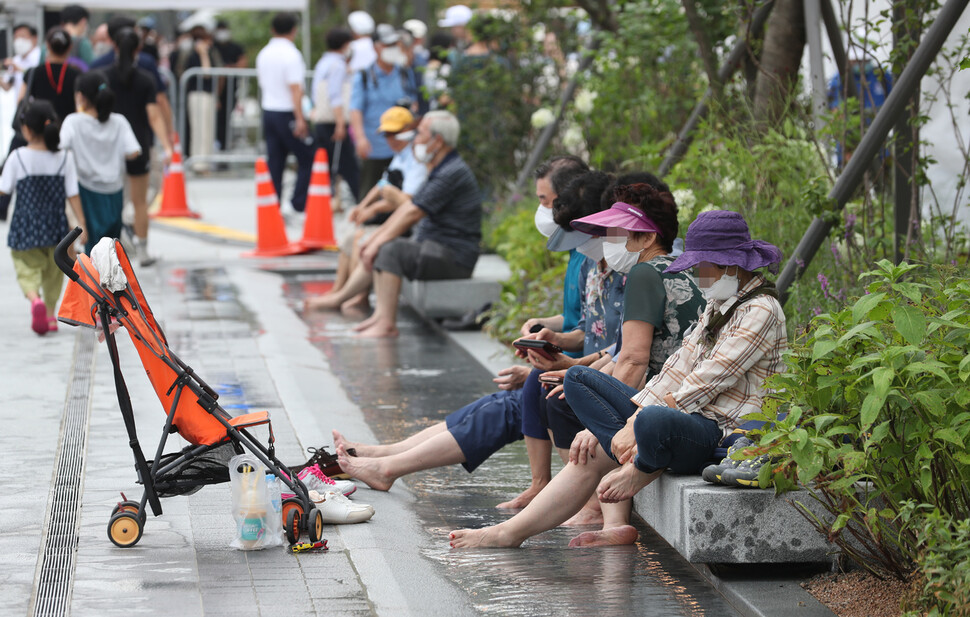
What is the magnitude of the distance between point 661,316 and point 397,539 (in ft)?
4.28

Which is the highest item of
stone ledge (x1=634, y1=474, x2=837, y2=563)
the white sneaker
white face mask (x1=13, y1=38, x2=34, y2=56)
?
white face mask (x1=13, y1=38, x2=34, y2=56)

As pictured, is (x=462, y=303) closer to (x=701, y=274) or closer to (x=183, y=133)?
(x=701, y=274)

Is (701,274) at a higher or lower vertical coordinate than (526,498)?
higher

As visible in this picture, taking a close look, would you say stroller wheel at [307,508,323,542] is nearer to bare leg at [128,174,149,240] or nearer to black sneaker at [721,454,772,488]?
black sneaker at [721,454,772,488]

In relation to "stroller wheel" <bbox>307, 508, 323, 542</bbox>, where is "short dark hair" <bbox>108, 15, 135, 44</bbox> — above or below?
above

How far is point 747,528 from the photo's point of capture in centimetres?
433

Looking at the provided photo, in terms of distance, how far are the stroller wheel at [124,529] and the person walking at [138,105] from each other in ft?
24.7

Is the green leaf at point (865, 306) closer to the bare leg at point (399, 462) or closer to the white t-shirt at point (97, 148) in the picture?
the bare leg at point (399, 462)

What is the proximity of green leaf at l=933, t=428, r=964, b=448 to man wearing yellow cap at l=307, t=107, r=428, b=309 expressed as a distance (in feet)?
21.1

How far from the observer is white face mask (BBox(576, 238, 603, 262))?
545 cm

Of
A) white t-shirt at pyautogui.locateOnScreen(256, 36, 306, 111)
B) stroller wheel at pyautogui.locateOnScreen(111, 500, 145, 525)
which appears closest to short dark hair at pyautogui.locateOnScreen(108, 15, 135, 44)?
white t-shirt at pyautogui.locateOnScreen(256, 36, 306, 111)

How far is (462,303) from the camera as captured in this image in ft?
31.8

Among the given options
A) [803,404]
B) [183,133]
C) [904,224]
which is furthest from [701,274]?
[183,133]

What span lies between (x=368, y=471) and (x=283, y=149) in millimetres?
10102
